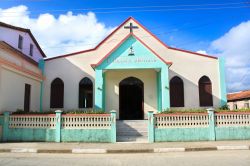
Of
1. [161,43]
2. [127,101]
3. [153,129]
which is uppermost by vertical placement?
[161,43]

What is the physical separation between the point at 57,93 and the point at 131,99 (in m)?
5.06

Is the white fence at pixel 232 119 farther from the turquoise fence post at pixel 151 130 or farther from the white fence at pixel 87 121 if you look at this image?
the white fence at pixel 87 121

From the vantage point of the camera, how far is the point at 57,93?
53.9 feet

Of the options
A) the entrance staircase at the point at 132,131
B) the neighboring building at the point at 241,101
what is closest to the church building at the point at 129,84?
the entrance staircase at the point at 132,131

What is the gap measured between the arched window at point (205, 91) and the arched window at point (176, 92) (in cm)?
129

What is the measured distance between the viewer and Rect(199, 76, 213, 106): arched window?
1630 centimetres

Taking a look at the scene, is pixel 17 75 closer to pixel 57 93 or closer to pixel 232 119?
pixel 57 93

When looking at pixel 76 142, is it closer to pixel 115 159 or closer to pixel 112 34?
pixel 115 159

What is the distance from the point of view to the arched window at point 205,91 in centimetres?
1630

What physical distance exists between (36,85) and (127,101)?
20.1ft

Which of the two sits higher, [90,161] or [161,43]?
[161,43]

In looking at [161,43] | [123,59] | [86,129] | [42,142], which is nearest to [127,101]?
[123,59]

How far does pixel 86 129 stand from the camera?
11281 mm

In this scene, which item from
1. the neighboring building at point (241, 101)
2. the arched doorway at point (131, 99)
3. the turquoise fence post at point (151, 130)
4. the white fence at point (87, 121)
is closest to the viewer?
the turquoise fence post at point (151, 130)
